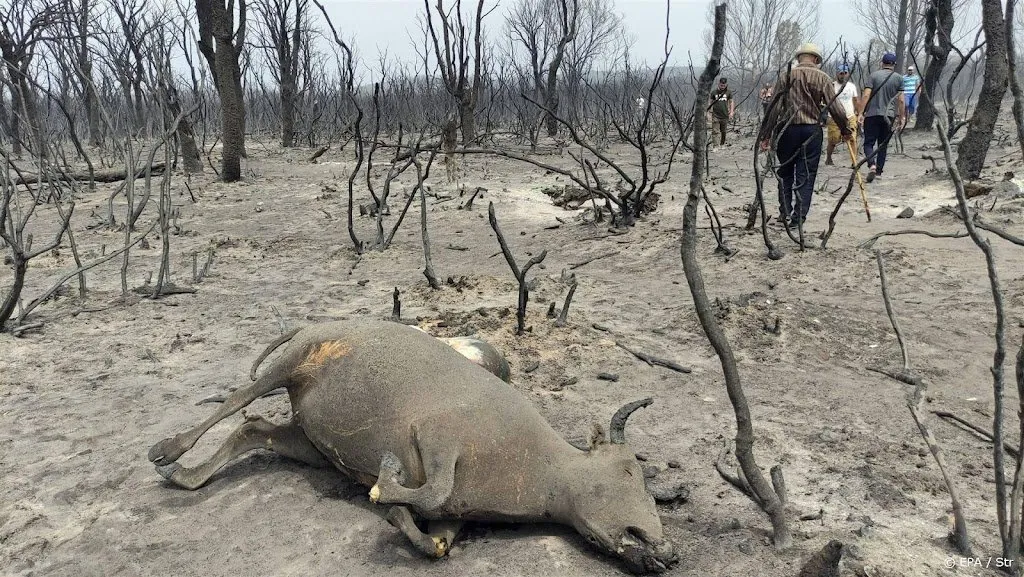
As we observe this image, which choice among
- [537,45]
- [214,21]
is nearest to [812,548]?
[214,21]

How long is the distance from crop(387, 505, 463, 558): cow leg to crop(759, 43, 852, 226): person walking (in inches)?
173

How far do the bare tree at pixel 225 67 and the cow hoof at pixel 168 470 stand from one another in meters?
9.17

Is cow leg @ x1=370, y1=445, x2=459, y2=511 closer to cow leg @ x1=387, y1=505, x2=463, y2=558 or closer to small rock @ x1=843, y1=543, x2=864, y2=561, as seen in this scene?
cow leg @ x1=387, y1=505, x2=463, y2=558

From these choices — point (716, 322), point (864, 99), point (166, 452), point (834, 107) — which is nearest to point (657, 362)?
point (716, 322)

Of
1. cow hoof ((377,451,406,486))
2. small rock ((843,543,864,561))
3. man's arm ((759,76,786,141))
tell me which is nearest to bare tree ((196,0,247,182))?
man's arm ((759,76,786,141))

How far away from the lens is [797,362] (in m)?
3.75

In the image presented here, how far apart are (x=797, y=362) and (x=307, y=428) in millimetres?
2655

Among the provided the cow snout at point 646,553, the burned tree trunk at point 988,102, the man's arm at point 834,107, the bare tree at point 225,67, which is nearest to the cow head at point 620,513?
the cow snout at point 646,553

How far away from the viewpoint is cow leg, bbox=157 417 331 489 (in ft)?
8.27

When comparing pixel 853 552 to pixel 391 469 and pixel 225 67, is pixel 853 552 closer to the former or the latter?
pixel 391 469

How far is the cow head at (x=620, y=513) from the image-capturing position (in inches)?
72.6

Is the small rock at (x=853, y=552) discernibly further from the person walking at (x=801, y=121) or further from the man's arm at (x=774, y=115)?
the man's arm at (x=774, y=115)

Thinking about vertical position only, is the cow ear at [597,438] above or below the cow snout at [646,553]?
above

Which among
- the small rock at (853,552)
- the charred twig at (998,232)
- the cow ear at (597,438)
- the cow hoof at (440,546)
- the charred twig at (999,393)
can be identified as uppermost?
the charred twig at (998,232)
